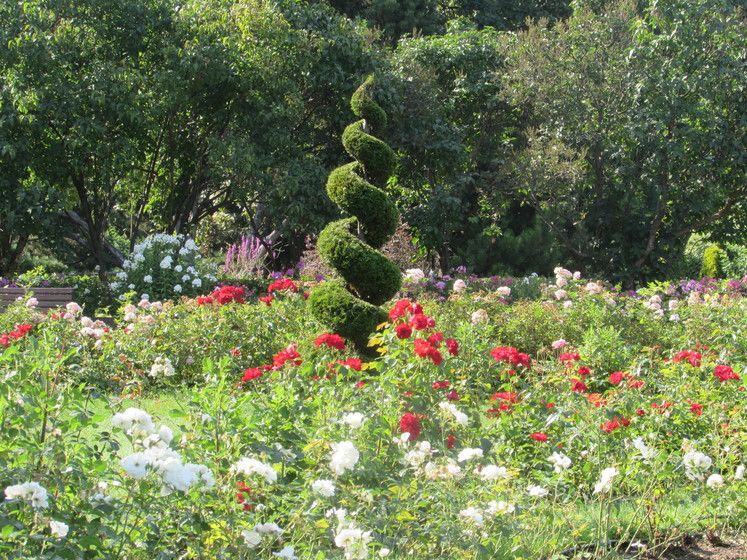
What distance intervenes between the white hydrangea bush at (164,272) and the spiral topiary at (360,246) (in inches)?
126

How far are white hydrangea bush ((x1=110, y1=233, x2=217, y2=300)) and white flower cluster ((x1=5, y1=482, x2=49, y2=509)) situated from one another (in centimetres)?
864

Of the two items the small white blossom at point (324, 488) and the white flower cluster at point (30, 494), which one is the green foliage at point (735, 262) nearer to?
the small white blossom at point (324, 488)

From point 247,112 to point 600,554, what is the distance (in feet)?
39.5

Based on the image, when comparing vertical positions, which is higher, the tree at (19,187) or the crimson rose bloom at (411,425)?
the crimson rose bloom at (411,425)

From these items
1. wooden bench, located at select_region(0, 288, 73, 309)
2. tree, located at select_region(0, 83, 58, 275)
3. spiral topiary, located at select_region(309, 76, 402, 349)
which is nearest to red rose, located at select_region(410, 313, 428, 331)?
spiral topiary, located at select_region(309, 76, 402, 349)

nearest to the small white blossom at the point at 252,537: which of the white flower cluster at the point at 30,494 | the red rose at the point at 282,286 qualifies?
the white flower cluster at the point at 30,494

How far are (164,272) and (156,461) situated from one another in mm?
8980

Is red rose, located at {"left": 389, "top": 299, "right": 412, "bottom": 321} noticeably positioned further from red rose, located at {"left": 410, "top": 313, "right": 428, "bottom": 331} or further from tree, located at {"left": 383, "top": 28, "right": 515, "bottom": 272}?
tree, located at {"left": 383, "top": 28, "right": 515, "bottom": 272}

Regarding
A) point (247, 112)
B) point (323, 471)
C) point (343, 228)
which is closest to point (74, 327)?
point (343, 228)

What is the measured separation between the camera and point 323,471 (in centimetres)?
323

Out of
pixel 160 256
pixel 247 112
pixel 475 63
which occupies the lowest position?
pixel 160 256

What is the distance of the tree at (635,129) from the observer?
13977 mm

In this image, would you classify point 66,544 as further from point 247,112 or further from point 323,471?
point 247,112

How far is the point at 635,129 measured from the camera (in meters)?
14.0
